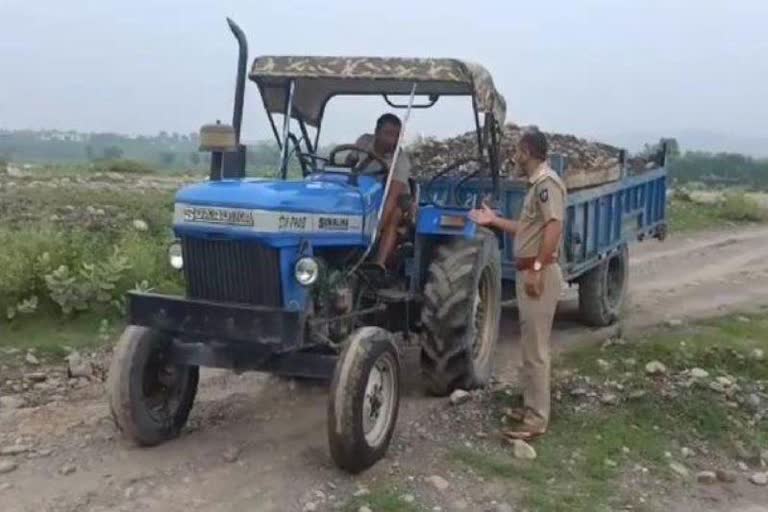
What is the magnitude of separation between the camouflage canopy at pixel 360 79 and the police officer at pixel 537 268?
55 cm

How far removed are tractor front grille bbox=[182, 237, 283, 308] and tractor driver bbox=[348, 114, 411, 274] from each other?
1.09m

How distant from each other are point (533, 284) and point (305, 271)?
145cm

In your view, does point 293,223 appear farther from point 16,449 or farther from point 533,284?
point 16,449

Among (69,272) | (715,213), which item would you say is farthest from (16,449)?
(715,213)

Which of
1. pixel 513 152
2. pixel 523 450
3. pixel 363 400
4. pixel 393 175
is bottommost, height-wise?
pixel 523 450

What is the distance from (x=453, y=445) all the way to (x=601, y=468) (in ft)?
2.82

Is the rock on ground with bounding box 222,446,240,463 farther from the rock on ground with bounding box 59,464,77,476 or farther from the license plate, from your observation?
the license plate

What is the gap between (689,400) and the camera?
7340mm

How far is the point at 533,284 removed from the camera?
6.75m

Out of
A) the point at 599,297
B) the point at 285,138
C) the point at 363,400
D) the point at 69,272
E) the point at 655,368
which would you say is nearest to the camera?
the point at 363,400

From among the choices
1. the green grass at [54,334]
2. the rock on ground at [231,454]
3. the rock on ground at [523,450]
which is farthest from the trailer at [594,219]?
the green grass at [54,334]

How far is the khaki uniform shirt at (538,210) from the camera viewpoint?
6.65 metres

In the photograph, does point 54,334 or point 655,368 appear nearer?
point 655,368

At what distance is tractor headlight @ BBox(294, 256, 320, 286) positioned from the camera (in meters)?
6.15
